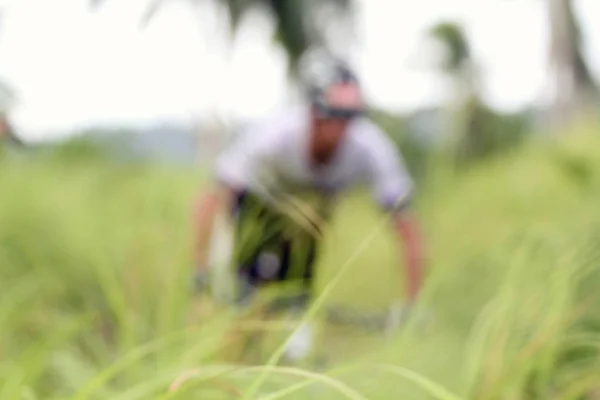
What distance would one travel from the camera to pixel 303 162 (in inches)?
80.6

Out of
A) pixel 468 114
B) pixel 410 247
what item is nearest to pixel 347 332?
pixel 410 247

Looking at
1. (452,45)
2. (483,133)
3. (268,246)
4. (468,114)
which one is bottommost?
(483,133)

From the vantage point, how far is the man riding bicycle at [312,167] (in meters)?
1.82

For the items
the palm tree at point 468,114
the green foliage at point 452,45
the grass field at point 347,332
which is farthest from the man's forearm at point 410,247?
the green foliage at point 452,45

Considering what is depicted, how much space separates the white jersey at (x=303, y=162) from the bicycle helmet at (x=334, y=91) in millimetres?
79

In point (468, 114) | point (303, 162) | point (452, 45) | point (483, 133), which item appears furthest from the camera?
point (483, 133)

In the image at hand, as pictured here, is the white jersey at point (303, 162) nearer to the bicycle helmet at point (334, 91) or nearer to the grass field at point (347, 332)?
the bicycle helmet at point (334, 91)

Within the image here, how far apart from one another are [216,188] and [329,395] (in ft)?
3.92

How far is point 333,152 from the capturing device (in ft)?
6.65

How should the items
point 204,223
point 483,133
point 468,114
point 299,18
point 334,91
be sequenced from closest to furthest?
point 204,223 → point 334,91 → point 468,114 → point 483,133 → point 299,18

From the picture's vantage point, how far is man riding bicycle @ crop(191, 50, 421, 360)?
5.98 ft

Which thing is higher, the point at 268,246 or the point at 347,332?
the point at 268,246

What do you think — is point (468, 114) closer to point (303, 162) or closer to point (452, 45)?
point (452, 45)

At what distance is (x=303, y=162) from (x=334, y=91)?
0.71 feet
